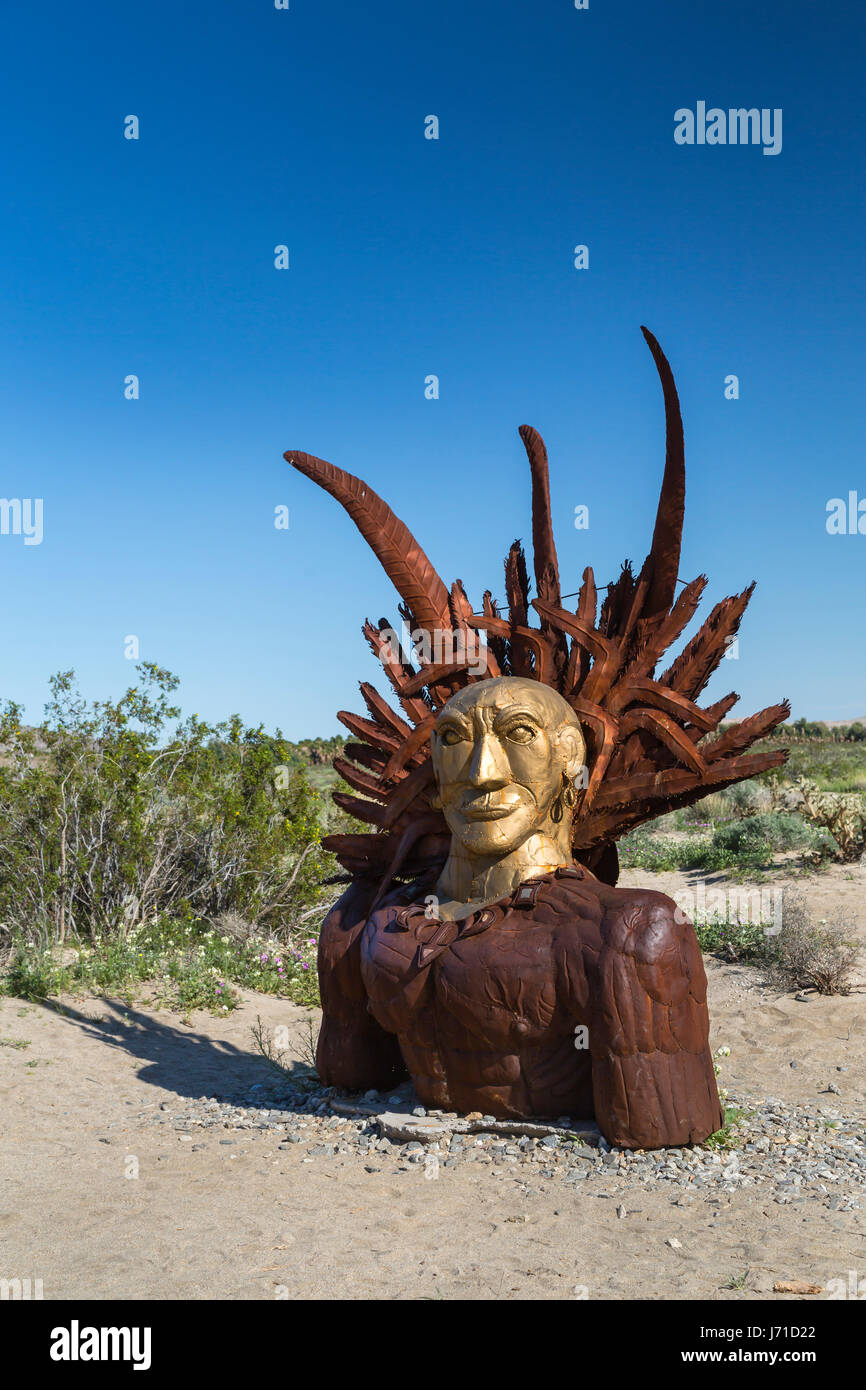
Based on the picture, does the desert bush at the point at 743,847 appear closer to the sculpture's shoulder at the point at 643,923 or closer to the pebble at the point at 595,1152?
the pebble at the point at 595,1152

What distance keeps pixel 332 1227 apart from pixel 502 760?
212 centimetres

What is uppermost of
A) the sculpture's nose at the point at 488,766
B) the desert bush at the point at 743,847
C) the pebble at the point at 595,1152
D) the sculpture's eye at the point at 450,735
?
the sculpture's eye at the point at 450,735

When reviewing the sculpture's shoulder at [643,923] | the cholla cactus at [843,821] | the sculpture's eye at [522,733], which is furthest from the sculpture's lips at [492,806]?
the cholla cactus at [843,821]

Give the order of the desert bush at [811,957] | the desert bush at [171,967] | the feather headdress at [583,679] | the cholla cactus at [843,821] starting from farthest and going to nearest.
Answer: the cholla cactus at [843,821] < the desert bush at [171,967] < the desert bush at [811,957] < the feather headdress at [583,679]

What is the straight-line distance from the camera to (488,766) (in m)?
5.04

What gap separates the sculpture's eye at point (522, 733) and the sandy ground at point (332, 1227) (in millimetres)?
1954

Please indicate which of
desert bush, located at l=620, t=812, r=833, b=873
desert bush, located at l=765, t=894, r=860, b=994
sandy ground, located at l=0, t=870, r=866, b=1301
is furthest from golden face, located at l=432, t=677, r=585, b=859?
desert bush, located at l=620, t=812, r=833, b=873

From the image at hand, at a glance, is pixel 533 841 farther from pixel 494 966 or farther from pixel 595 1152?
pixel 595 1152

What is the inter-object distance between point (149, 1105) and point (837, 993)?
556 cm

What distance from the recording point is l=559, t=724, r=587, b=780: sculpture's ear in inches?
205

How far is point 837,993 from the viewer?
8.86m

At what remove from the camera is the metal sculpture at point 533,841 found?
4.70m

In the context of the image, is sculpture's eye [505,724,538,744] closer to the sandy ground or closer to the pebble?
the pebble

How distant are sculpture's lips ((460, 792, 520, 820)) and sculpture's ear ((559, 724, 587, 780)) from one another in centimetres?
31
